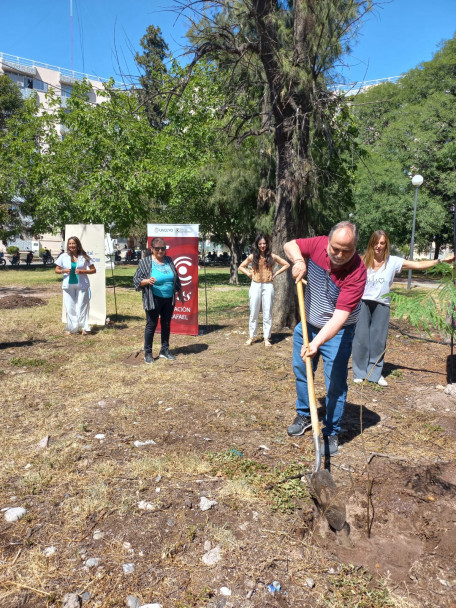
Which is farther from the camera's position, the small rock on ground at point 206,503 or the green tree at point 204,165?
the green tree at point 204,165

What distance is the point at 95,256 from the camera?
9500 millimetres

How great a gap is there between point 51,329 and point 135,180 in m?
10.3

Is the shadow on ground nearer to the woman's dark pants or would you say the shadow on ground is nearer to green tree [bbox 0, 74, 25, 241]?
the woman's dark pants

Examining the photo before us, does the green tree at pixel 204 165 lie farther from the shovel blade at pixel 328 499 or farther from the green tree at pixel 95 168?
the shovel blade at pixel 328 499

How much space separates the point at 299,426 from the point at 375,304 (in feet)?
7.39

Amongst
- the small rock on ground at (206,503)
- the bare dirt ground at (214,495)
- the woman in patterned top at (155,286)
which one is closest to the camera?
the bare dirt ground at (214,495)

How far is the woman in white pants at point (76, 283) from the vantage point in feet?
27.8

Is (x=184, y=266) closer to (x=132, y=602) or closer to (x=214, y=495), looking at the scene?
(x=214, y=495)

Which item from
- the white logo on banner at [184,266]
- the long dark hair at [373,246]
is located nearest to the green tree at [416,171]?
the white logo on banner at [184,266]

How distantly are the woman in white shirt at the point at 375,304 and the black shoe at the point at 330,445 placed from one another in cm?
169

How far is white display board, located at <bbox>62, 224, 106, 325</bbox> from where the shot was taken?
948cm

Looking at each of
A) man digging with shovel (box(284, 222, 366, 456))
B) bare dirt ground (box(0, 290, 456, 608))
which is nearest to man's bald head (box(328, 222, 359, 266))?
man digging with shovel (box(284, 222, 366, 456))

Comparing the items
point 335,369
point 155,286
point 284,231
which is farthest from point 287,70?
point 335,369

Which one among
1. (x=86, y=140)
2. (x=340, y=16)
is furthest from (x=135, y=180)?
(x=340, y=16)
